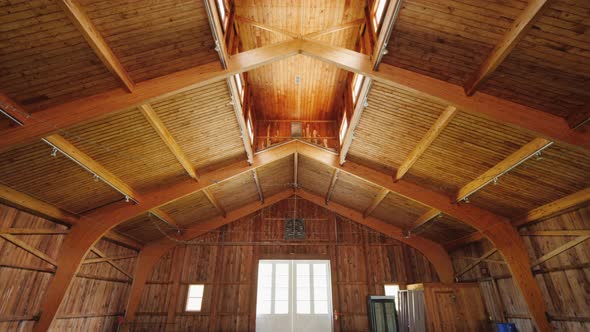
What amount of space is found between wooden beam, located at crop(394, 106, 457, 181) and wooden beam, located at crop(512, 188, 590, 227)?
3098 millimetres

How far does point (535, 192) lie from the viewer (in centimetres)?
682

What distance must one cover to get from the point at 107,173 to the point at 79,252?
8.12 feet

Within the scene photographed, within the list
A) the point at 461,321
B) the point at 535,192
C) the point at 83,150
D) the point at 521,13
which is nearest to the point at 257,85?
the point at 83,150

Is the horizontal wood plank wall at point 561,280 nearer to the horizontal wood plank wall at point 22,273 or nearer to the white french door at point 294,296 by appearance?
the white french door at point 294,296

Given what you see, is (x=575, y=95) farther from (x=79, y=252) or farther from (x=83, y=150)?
(x=79, y=252)

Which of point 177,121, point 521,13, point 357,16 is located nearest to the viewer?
point 521,13

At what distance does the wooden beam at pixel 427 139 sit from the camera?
5.91 m

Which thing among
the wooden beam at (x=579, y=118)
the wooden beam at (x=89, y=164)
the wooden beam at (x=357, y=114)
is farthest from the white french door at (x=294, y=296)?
the wooden beam at (x=579, y=118)

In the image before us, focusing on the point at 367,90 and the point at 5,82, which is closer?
the point at 5,82

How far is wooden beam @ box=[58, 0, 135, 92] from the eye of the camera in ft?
12.9

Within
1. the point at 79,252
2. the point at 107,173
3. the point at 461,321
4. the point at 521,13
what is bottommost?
the point at 461,321

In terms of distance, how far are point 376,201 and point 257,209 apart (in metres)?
5.13

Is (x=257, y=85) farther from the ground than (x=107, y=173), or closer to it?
farther from the ground

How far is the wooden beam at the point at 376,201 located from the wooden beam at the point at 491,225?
3.75 feet
